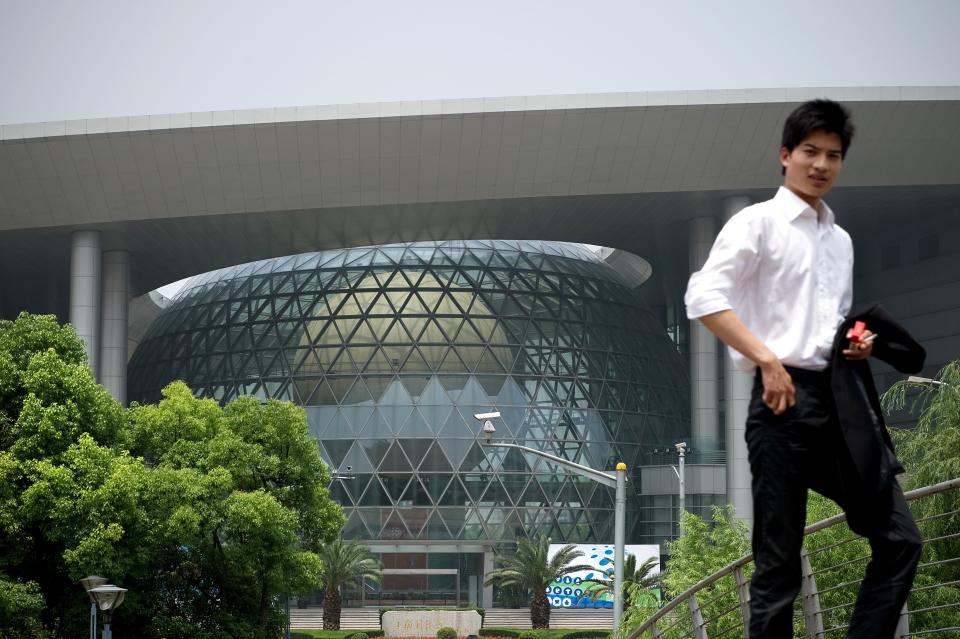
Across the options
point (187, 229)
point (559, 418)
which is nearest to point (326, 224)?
point (187, 229)

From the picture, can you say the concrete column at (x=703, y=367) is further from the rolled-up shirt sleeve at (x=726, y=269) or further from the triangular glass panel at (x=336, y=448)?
the rolled-up shirt sleeve at (x=726, y=269)

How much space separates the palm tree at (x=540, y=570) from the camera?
158 ft

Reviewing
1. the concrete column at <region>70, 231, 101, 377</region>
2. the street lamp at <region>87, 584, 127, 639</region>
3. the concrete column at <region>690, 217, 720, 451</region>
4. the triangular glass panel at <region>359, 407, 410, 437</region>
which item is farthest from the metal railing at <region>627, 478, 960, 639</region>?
the triangular glass panel at <region>359, 407, 410, 437</region>

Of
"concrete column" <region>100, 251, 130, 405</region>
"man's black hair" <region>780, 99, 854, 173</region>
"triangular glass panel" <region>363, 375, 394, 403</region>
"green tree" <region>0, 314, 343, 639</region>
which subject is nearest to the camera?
"man's black hair" <region>780, 99, 854, 173</region>

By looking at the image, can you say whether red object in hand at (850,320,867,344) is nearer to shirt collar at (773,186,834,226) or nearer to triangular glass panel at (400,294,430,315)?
shirt collar at (773,186,834,226)

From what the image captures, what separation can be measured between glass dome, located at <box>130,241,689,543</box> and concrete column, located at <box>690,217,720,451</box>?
11.8 metres

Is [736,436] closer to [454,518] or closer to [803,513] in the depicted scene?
[454,518]

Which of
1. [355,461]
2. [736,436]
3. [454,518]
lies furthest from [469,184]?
[454,518]

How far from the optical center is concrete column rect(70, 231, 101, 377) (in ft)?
156

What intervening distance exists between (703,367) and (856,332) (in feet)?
153

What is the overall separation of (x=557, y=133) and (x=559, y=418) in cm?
2340

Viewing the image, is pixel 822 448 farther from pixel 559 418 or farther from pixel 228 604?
pixel 559 418

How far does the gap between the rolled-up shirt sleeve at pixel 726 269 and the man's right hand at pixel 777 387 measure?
0.82 ft

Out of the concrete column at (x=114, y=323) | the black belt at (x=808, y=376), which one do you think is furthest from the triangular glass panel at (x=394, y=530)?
the black belt at (x=808, y=376)
